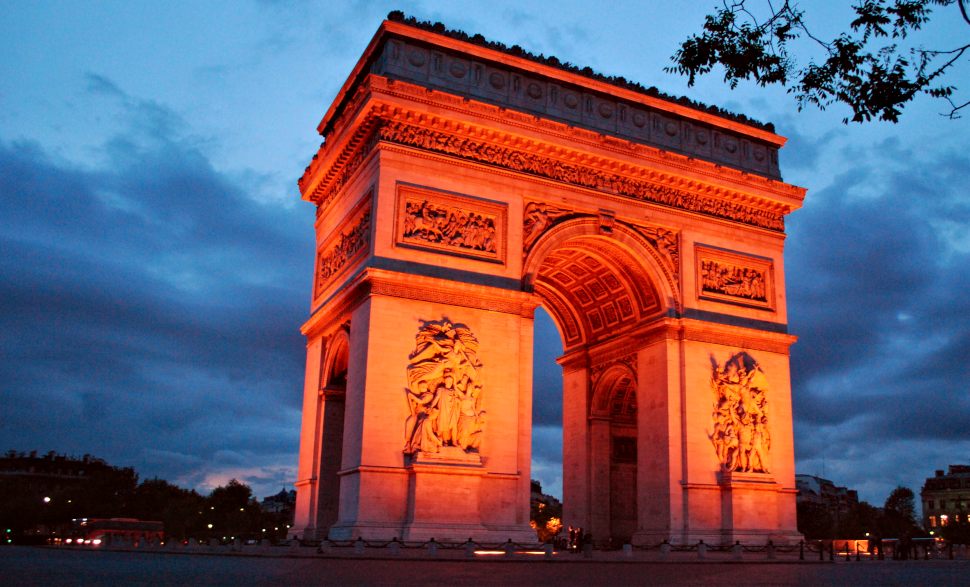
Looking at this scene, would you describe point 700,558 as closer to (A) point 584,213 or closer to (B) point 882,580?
(B) point 882,580

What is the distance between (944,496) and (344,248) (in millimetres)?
89625

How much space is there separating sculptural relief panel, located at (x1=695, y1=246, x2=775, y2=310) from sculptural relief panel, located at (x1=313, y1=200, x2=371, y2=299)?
10.7 metres

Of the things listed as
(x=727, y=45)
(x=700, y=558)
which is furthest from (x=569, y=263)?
(x=727, y=45)

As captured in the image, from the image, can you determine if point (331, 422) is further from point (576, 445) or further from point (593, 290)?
point (593, 290)

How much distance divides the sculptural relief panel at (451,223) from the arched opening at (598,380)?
12.7 ft

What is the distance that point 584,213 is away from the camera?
28469mm

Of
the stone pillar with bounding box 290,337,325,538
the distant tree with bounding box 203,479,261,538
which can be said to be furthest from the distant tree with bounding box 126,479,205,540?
the stone pillar with bounding box 290,337,325,538

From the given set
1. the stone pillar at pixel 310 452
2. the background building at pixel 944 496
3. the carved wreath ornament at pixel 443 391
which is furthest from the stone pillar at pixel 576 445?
the background building at pixel 944 496

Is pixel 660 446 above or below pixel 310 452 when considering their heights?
above

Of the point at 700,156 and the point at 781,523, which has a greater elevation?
the point at 700,156

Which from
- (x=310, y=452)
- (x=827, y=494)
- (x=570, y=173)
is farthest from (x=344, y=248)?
(x=827, y=494)

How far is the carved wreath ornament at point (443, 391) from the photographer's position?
2403 centimetres

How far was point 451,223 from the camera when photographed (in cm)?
2630

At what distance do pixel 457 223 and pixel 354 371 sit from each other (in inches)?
200
